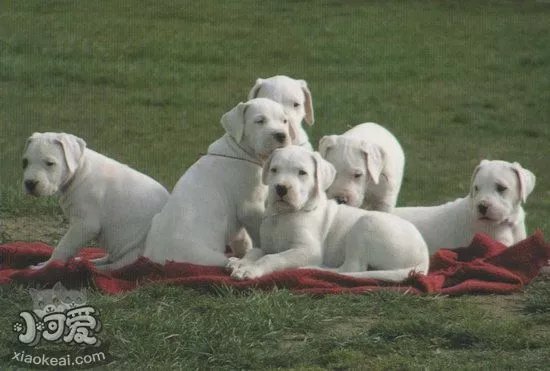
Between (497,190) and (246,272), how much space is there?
224 cm

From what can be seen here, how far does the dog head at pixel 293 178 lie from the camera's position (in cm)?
944

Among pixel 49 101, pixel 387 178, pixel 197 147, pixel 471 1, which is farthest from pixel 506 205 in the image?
pixel 471 1

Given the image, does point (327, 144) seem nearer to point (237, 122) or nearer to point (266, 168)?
point (237, 122)

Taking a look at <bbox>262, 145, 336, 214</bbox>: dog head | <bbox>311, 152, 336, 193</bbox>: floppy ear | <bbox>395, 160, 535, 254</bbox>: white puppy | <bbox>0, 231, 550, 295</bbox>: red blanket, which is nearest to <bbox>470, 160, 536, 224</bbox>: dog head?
<bbox>395, 160, 535, 254</bbox>: white puppy

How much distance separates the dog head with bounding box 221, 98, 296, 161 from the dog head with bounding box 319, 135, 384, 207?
54cm

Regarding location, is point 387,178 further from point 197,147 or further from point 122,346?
point 197,147

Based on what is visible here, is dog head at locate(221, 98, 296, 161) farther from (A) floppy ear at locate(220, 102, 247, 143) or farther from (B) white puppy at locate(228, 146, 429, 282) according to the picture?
(B) white puppy at locate(228, 146, 429, 282)

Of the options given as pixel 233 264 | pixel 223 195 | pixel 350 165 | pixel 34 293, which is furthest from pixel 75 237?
pixel 350 165

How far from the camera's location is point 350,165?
34.3ft

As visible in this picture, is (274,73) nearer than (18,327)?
No

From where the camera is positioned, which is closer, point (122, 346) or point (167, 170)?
point (122, 346)

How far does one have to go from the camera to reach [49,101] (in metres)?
20.9

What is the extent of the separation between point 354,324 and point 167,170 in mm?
8890
